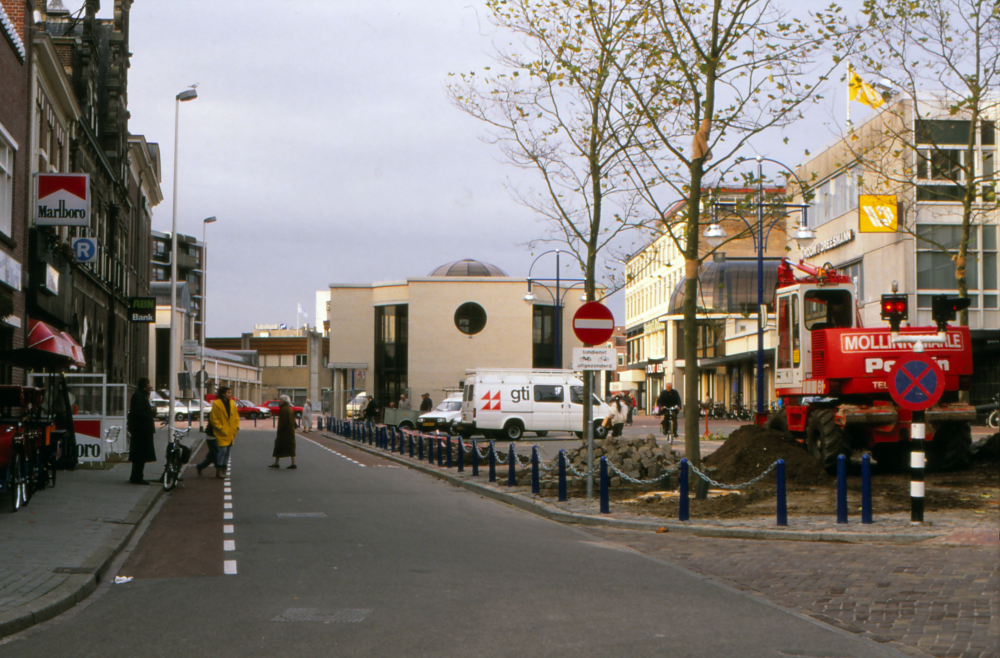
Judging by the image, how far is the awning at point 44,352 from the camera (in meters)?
17.5

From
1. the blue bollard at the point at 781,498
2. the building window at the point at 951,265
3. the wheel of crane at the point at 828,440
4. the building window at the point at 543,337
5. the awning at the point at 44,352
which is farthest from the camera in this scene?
the building window at the point at 543,337

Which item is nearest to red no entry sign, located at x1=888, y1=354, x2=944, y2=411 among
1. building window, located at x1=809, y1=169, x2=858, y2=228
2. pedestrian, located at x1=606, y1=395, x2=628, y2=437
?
pedestrian, located at x1=606, y1=395, x2=628, y2=437

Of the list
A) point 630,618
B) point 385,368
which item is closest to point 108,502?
point 630,618

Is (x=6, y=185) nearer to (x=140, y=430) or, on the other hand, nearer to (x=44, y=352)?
(x=44, y=352)

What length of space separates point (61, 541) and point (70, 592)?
3.08 m

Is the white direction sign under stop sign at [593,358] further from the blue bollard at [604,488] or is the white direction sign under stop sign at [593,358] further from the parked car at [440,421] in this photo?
the parked car at [440,421]

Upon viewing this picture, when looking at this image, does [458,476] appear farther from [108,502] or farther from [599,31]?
[599,31]

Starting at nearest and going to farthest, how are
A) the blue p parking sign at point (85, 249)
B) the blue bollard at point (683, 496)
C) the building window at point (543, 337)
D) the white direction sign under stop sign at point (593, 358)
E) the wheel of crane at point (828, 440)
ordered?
the blue bollard at point (683, 496) < the white direction sign under stop sign at point (593, 358) < the wheel of crane at point (828, 440) < the blue p parking sign at point (85, 249) < the building window at point (543, 337)

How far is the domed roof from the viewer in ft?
245

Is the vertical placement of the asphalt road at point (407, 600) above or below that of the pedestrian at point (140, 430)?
below

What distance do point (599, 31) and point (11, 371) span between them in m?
13.1

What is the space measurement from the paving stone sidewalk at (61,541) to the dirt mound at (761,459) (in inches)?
362

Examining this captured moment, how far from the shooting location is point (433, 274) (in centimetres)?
7619

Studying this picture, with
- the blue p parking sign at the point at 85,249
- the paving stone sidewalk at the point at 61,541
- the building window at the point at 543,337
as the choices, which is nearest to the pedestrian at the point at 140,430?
the paving stone sidewalk at the point at 61,541
